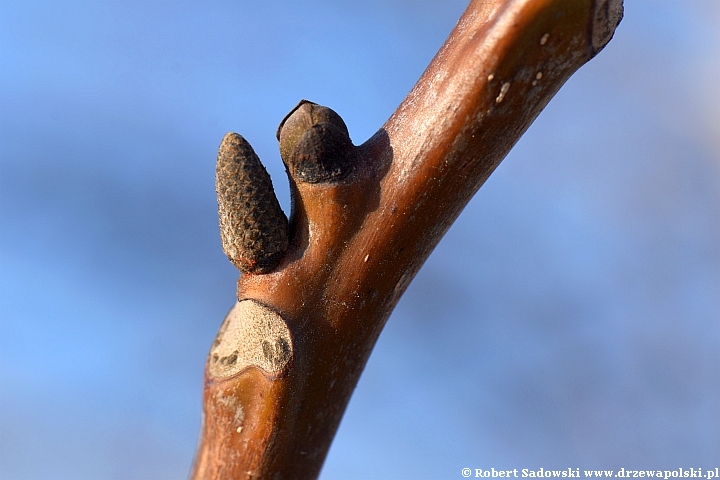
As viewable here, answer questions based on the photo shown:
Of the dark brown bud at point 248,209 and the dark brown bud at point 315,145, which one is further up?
the dark brown bud at point 315,145

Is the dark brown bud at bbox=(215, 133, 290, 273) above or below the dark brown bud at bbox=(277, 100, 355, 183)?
below

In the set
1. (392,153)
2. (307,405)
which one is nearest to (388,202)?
(392,153)
